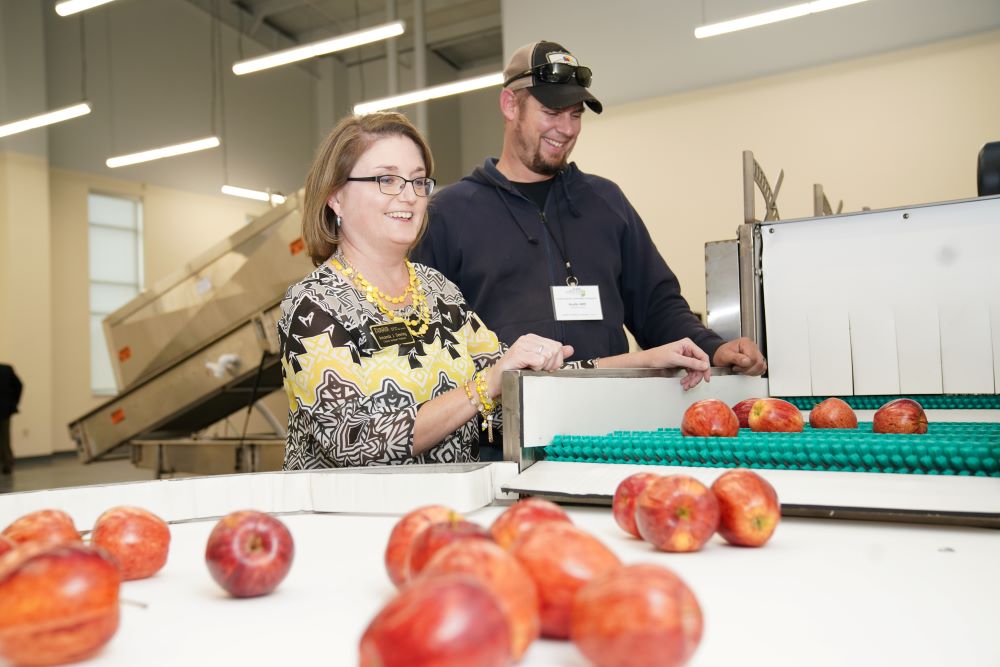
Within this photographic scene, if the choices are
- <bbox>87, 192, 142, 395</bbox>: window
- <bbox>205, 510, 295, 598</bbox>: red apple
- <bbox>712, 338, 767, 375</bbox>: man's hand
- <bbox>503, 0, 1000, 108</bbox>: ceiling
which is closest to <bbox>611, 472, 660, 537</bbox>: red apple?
<bbox>205, 510, 295, 598</bbox>: red apple

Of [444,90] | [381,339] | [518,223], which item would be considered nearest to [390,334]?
[381,339]

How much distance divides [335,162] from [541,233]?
2.90 ft

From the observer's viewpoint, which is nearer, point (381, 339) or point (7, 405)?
point (381, 339)

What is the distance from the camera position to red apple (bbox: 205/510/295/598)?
0.75 meters

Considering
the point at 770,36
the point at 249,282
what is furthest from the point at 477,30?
the point at 249,282

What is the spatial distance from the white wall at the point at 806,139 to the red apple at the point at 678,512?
24.6ft

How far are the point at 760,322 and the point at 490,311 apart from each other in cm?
83

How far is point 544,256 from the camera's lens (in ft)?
8.65

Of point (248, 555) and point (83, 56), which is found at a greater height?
point (83, 56)

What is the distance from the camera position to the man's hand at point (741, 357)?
7.23 ft

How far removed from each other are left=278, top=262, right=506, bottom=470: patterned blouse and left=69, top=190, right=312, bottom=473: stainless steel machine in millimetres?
3743

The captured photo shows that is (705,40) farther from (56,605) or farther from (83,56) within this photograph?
(56,605)

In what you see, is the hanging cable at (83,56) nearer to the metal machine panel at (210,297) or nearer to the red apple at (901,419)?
the metal machine panel at (210,297)

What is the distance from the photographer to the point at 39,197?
34.4 feet
